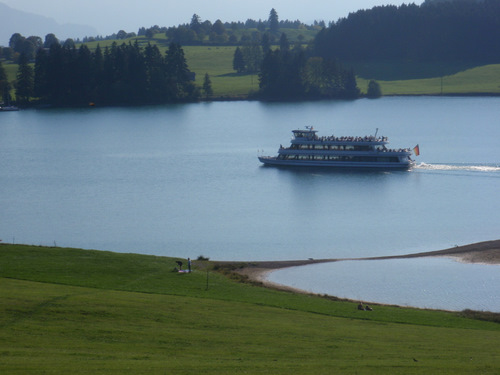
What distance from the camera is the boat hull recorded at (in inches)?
3967

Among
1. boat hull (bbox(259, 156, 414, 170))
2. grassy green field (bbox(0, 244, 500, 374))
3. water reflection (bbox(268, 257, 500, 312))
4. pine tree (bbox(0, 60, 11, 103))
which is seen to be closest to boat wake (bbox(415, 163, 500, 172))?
boat hull (bbox(259, 156, 414, 170))

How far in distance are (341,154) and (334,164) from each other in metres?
1.68

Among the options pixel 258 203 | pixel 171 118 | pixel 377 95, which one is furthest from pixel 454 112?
pixel 258 203

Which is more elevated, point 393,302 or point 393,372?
point 393,372

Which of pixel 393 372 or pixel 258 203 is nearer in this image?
pixel 393 372

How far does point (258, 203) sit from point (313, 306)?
41183 mm

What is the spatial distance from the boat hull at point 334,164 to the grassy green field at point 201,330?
60176 millimetres

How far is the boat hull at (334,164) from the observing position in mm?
100756

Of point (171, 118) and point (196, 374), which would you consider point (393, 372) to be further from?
point (171, 118)

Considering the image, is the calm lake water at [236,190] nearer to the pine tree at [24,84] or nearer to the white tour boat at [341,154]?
the white tour boat at [341,154]

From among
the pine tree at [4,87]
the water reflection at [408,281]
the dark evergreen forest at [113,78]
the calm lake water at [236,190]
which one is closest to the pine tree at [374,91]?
the calm lake water at [236,190]

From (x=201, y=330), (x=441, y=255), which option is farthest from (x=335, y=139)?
(x=201, y=330)

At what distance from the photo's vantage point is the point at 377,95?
645 ft

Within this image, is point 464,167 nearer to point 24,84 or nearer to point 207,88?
point 207,88
